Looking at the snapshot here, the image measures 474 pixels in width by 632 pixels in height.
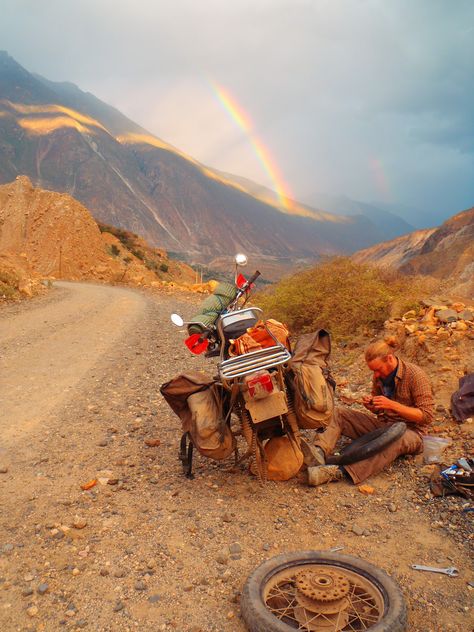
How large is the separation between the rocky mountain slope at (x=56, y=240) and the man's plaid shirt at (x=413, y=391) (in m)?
22.7

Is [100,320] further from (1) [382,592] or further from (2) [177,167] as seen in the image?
(2) [177,167]

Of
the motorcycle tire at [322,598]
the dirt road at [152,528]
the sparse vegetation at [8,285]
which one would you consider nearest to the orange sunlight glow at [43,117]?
the sparse vegetation at [8,285]

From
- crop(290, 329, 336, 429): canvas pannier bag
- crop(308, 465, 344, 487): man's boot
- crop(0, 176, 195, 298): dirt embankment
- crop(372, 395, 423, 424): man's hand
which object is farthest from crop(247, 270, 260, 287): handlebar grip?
crop(0, 176, 195, 298): dirt embankment

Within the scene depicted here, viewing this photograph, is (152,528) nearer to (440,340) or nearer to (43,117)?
(440,340)

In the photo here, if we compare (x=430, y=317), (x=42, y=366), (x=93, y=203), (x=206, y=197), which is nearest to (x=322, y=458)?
(x=430, y=317)

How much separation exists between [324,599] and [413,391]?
8.92ft

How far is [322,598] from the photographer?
2910mm

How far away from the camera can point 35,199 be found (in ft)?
112

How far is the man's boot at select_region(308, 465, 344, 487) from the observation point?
4609 mm

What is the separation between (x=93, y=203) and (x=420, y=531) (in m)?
112

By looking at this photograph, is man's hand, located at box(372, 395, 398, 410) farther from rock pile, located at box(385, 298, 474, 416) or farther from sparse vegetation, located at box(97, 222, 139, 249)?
sparse vegetation, located at box(97, 222, 139, 249)

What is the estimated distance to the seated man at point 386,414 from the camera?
483 centimetres

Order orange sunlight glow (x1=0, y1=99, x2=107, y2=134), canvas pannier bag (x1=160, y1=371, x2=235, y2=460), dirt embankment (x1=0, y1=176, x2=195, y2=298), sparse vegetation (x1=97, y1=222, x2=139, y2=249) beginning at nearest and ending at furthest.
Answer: canvas pannier bag (x1=160, y1=371, x2=235, y2=460) < dirt embankment (x1=0, y1=176, x2=195, y2=298) < sparse vegetation (x1=97, y1=222, x2=139, y2=249) < orange sunlight glow (x1=0, y1=99, x2=107, y2=134)

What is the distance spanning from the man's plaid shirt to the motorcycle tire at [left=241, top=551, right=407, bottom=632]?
7.07 feet
